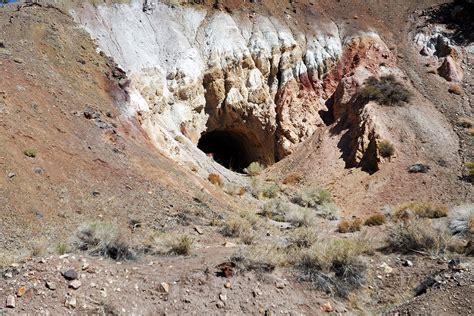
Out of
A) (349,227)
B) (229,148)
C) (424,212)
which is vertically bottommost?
(229,148)

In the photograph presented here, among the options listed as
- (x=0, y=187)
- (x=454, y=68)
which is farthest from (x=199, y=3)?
(x=0, y=187)

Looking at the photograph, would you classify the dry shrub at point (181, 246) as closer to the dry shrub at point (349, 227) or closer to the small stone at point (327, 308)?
the small stone at point (327, 308)

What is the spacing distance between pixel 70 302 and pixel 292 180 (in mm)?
18747

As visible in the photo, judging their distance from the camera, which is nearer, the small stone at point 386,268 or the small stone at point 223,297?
the small stone at point 223,297

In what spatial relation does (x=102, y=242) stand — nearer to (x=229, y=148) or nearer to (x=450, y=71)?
(x=229, y=148)

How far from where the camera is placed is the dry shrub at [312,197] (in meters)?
20.1

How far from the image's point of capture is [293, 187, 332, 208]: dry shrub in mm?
20094

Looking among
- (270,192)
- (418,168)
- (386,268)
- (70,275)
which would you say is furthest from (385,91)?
(70,275)

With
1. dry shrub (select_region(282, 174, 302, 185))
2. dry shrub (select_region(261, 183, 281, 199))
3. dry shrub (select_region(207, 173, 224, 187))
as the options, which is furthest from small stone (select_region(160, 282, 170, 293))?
dry shrub (select_region(282, 174, 302, 185))

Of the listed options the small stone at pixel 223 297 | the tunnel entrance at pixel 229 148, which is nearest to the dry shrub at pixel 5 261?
the small stone at pixel 223 297

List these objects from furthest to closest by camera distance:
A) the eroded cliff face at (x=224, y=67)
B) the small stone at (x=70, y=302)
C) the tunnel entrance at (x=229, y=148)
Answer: the tunnel entrance at (x=229, y=148) → the eroded cliff face at (x=224, y=67) → the small stone at (x=70, y=302)

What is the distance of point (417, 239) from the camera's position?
9.66 metres

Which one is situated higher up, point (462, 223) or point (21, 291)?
point (462, 223)

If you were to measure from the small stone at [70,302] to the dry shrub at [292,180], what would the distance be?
60.7 feet
